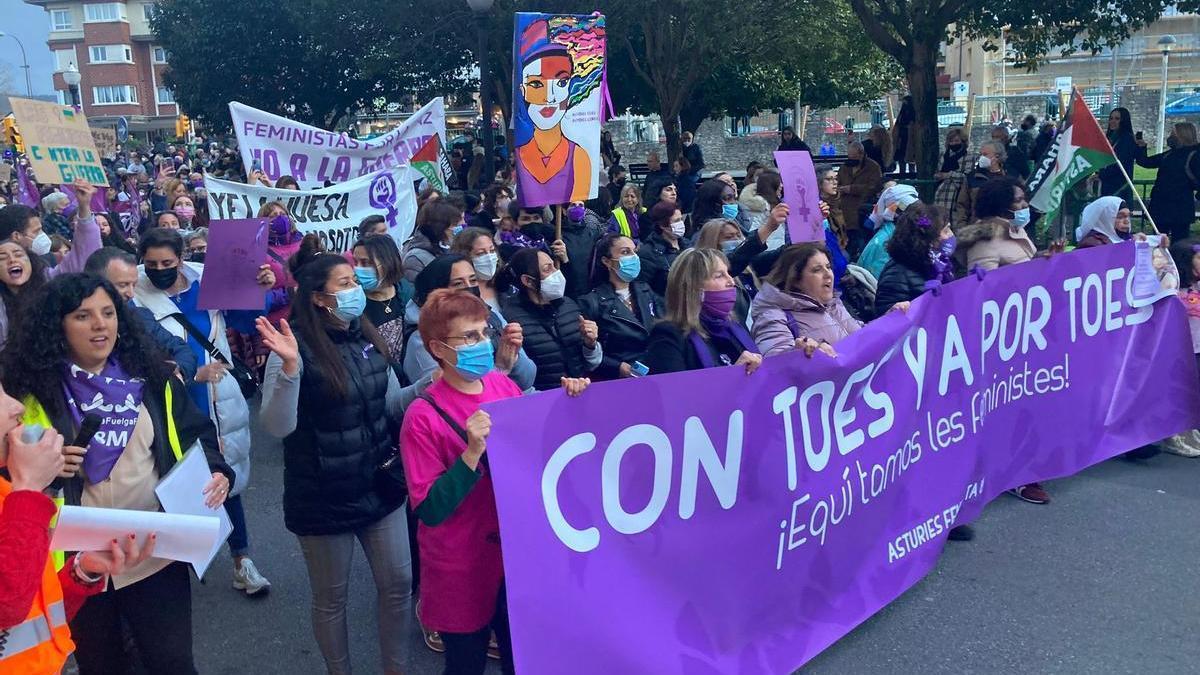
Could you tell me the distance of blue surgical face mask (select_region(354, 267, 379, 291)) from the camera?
15.8 ft

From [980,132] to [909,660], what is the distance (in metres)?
34.4

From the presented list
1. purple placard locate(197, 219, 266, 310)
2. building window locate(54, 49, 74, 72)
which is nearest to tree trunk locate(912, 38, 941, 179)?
purple placard locate(197, 219, 266, 310)

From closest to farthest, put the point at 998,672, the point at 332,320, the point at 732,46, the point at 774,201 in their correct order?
the point at 332,320
the point at 998,672
the point at 774,201
the point at 732,46

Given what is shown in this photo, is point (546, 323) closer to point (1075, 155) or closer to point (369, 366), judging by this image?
point (369, 366)

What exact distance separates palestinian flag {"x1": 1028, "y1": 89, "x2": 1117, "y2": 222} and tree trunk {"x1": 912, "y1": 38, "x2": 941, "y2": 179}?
25.3 ft

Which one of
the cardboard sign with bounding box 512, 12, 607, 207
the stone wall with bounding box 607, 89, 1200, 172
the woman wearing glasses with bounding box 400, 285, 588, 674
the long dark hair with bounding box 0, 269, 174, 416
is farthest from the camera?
the stone wall with bounding box 607, 89, 1200, 172

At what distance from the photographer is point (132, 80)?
8419 centimetres

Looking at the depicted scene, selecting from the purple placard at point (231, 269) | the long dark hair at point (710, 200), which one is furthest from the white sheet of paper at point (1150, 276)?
the purple placard at point (231, 269)

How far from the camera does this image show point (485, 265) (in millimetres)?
5219

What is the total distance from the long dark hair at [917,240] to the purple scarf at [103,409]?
4.00 metres

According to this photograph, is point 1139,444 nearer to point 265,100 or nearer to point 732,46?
point 732,46

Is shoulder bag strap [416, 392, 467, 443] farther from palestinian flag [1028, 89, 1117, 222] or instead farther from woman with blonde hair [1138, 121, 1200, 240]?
woman with blonde hair [1138, 121, 1200, 240]

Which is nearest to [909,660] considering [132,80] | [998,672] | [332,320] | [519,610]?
[998,672]

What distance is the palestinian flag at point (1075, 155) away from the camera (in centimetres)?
731
